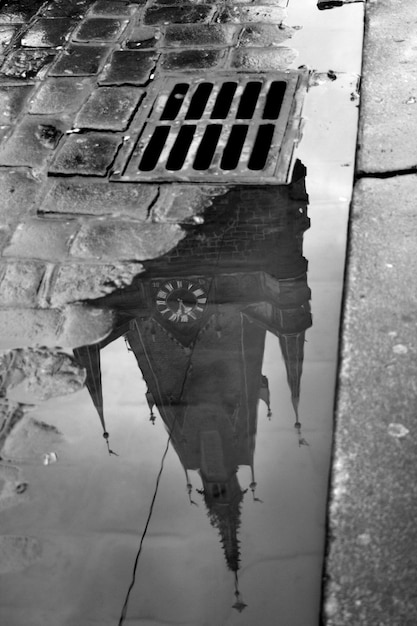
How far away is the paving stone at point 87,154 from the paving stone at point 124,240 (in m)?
0.53

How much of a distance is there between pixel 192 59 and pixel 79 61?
0.77 m

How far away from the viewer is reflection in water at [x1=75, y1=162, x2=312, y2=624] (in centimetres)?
283

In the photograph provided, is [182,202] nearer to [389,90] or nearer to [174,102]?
[174,102]

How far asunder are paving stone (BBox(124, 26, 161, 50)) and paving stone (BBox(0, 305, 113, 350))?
8.93ft

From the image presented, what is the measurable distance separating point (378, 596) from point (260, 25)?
4.44 meters

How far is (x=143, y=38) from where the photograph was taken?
5.75 metres

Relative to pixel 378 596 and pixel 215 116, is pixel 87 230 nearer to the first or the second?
pixel 215 116

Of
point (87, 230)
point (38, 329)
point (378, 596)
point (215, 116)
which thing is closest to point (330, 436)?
point (378, 596)

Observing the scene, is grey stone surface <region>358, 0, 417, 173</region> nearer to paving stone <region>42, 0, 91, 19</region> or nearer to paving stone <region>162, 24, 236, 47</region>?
paving stone <region>162, 24, 236, 47</region>

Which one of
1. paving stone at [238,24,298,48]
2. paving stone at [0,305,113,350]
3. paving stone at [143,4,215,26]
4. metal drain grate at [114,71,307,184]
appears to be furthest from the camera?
paving stone at [143,4,215,26]

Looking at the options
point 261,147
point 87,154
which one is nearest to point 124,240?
point 87,154

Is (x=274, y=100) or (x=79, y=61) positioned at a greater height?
(x=79, y=61)

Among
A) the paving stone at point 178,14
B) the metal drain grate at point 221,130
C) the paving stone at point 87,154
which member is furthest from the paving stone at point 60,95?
the paving stone at point 178,14

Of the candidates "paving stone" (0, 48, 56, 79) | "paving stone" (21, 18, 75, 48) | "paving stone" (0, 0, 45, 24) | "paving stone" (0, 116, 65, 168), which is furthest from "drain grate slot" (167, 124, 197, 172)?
"paving stone" (0, 0, 45, 24)
